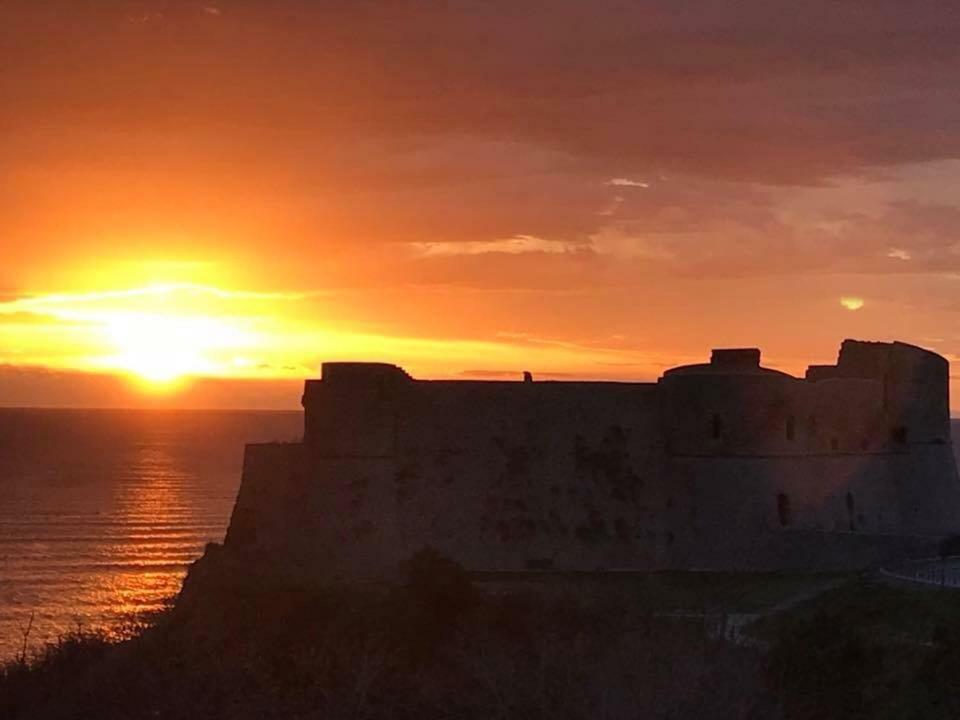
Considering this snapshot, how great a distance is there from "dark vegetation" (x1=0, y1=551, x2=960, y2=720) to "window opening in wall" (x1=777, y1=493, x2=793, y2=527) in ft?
11.1

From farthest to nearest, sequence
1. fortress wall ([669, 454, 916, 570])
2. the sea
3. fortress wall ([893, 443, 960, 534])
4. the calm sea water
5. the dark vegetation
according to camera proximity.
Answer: the calm sea water < the sea < fortress wall ([893, 443, 960, 534]) < fortress wall ([669, 454, 916, 570]) < the dark vegetation

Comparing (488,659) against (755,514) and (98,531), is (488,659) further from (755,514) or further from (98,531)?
(98,531)

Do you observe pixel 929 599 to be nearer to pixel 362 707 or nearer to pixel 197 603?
pixel 197 603

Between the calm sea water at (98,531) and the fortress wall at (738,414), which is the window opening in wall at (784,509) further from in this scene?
the calm sea water at (98,531)

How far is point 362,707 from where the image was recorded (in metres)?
16.2

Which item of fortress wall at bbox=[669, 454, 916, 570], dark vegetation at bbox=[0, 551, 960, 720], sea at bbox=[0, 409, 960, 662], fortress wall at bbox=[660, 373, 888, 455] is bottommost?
sea at bbox=[0, 409, 960, 662]

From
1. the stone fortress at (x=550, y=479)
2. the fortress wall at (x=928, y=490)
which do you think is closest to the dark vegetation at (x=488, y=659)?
the stone fortress at (x=550, y=479)

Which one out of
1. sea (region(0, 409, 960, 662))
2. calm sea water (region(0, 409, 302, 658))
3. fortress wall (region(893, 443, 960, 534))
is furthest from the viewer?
calm sea water (region(0, 409, 302, 658))

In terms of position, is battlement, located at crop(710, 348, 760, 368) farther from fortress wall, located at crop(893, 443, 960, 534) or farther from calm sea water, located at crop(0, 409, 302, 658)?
calm sea water, located at crop(0, 409, 302, 658)

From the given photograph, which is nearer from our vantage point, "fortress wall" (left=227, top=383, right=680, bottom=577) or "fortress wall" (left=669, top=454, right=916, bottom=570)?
"fortress wall" (left=227, top=383, right=680, bottom=577)

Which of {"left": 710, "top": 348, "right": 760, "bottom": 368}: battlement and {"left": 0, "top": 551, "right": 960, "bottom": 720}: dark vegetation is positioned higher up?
{"left": 710, "top": 348, "right": 760, "bottom": 368}: battlement

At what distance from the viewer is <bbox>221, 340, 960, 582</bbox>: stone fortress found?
36781 mm

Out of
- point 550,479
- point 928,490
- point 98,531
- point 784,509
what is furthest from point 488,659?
point 98,531

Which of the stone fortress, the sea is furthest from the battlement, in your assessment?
Result: the sea
